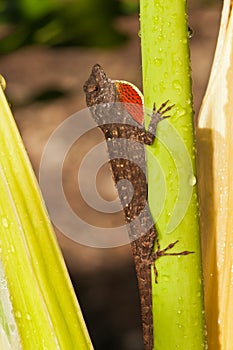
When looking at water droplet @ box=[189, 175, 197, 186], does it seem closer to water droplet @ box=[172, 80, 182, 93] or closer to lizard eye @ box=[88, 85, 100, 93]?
water droplet @ box=[172, 80, 182, 93]

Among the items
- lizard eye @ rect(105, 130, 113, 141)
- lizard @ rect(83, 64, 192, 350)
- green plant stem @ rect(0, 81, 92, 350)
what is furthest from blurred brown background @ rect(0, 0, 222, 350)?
green plant stem @ rect(0, 81, 92, 350)

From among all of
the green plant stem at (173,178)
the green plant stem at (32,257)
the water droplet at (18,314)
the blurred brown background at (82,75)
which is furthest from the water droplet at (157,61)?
the blurred brown background at (82,75)

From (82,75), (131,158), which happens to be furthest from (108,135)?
(82,75)

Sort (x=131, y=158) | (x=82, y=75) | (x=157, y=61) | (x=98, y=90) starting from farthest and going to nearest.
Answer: (x=82, y=75)
(x=98, y=90)
(x=131, y=158)
(x=157, y=61)

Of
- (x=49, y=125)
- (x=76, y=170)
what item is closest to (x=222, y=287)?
(x=76, y=170)

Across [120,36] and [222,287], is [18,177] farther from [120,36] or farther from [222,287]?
[120,36]

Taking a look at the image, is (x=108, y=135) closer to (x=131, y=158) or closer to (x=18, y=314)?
(x=131, y=158)
